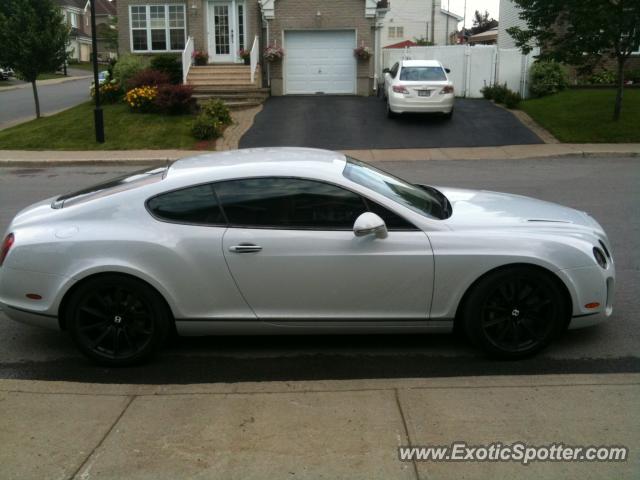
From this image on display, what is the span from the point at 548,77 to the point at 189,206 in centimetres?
2166

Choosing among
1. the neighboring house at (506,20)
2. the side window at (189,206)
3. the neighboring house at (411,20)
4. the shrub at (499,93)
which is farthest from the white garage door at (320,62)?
the neighboring house at (411,20)

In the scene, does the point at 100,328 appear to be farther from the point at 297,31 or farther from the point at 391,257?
the point at 297,31

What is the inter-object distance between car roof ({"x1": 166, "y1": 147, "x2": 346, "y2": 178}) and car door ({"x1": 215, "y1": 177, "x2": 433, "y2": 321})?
113 millimetres

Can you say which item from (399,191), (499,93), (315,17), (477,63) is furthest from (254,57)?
(399,191)

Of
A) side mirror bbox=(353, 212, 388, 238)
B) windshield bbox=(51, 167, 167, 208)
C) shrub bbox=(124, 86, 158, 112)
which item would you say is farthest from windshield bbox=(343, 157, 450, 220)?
shrub bbox=(124, 86, 158, 112)

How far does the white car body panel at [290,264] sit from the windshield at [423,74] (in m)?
16.3

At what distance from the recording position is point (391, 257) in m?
4.60

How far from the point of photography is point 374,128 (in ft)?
65.8

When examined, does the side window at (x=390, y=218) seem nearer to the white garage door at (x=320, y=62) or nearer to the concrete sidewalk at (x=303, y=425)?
the concrete sidewalk at (x=303, y=425)

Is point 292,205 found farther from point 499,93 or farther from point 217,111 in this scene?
point 499,93

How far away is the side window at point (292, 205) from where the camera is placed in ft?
15.5

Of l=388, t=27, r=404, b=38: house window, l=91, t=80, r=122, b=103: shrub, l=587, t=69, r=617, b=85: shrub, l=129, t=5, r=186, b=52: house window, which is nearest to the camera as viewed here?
l=91, t=80, r=122, b=103: shrub

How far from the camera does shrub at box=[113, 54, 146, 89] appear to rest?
24188 mm

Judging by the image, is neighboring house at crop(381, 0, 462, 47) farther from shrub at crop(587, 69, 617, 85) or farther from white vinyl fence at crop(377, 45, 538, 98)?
shrub at crop(587, 69, 617, 85)
